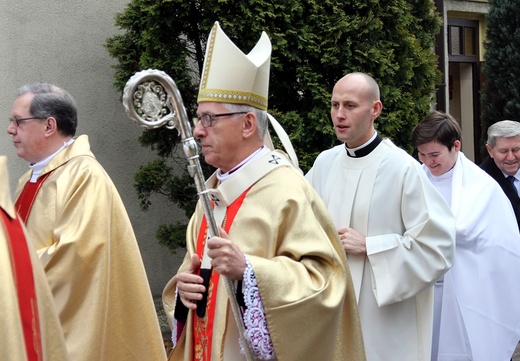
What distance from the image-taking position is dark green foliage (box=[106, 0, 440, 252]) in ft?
26.1

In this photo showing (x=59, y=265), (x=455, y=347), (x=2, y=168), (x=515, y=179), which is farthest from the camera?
(x=515, y=179)

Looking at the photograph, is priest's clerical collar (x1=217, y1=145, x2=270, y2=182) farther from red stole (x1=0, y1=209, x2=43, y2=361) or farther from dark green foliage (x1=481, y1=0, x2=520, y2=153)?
dark green foliage (x1=481, y1=0, x2=520, y2=153)

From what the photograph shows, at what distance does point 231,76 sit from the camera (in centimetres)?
390

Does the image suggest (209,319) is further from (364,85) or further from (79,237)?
(364,85)

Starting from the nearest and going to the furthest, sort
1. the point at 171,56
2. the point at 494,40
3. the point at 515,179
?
the point at 515,179
the point at 171,56
the point at 494,40

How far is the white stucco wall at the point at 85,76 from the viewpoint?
8.51 m

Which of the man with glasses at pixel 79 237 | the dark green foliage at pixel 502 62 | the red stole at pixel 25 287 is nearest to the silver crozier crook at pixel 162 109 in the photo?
the red stole at pixel 25 287

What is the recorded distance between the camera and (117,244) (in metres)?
5.26

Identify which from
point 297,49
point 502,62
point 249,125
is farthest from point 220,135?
point 502,62

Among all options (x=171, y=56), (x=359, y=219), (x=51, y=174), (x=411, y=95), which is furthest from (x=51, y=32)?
(x=359, y=219)

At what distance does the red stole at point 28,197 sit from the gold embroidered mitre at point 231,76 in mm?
1648

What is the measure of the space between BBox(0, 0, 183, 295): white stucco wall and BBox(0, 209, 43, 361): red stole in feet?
19.3

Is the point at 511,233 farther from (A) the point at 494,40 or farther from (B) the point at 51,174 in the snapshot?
(A) the point at 494,40

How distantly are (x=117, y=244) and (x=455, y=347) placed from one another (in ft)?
6.94
